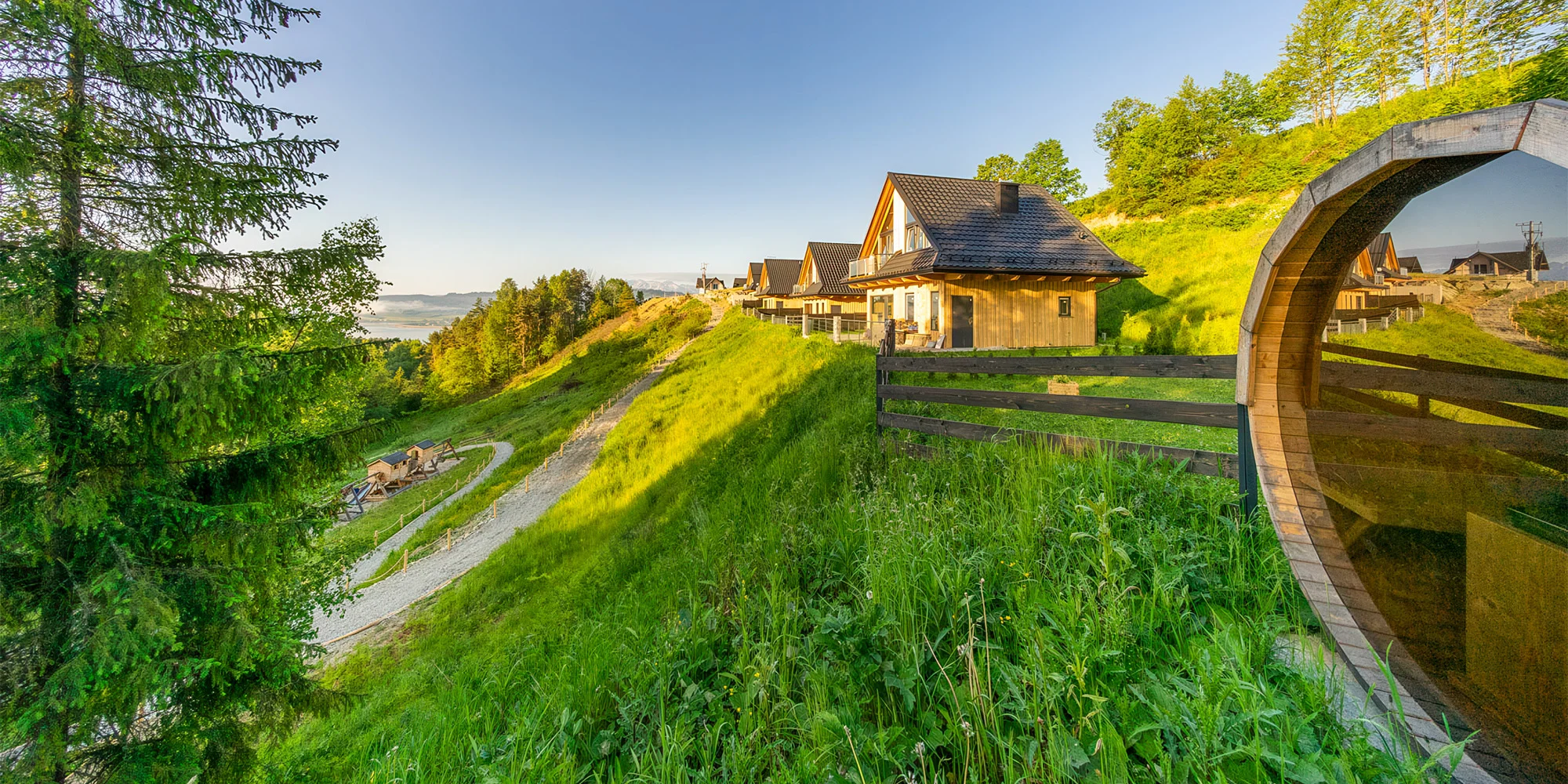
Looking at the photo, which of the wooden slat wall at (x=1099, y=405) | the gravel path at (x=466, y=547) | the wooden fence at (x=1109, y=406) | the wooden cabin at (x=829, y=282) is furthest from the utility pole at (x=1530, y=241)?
the wooden cabin at (x=829, y=282)

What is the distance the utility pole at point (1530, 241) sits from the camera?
1.46 m

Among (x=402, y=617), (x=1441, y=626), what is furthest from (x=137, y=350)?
(x=402, y=617)

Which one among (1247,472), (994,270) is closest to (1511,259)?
(1247,472)

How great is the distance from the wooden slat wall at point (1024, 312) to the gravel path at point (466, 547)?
15255 mm

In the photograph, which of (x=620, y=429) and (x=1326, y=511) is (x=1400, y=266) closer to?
(x=1326, y=511)

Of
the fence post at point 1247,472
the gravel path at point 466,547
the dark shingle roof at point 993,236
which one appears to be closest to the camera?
the fence post at point 1247,472

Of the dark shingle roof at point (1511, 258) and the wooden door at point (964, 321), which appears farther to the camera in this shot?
the wooden door at point (964, 321)

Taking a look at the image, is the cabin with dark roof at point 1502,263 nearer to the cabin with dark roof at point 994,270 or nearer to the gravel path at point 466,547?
the gravel path at point 466,547

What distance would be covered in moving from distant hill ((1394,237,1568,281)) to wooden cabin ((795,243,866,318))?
32395 mm

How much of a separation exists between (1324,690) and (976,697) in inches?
44.9

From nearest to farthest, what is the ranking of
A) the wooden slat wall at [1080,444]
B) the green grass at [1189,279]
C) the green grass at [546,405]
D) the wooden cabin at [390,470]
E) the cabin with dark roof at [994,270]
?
the wooden slat wall at [1080,444] → the green grass at [1189,279] → the cabin with dark roof at [994,270] → the green grass at [546,405] → the wooden cabin at [390,470]

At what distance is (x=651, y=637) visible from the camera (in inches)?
160

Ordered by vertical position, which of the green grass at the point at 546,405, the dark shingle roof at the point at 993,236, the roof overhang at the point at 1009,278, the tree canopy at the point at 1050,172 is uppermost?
the tree canopy at the point at 1050,172

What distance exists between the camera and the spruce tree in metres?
3.16
